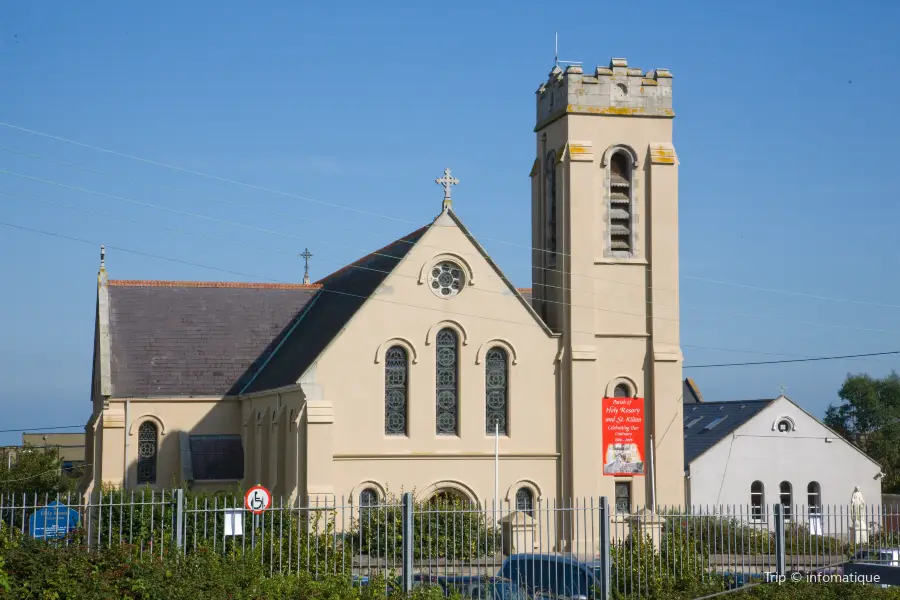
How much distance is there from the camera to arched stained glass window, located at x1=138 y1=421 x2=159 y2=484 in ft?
130

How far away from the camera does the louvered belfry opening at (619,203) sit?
3691 cm

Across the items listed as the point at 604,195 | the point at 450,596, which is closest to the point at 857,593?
the point at 450,596

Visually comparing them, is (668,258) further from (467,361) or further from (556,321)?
(467,361)

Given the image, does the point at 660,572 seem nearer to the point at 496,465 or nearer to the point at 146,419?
the point at 496,465

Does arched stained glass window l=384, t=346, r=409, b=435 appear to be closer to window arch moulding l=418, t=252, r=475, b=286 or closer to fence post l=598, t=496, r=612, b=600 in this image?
window arch moulding l=418, t=252, r=475, b=286

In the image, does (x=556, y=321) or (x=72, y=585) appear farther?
(x=556, y=321)

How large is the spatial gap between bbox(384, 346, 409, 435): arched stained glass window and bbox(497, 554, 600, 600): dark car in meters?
12.6

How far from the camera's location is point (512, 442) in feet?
116

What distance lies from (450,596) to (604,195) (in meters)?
19.2

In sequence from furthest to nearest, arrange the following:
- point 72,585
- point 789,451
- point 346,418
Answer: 1. point 789,451
2. point 346,418
3. point 72,585

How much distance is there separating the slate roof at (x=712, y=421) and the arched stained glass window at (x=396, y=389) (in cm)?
1750

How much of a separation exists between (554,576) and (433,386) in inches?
524

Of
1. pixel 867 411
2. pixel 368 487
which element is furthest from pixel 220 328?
pixel 867 411

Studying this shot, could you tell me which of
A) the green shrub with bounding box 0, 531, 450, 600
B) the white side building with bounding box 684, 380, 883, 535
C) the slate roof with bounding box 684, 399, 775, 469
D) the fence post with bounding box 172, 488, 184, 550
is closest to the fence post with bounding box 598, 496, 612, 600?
the green shrub with bounding box 0, 531, 450, 600
